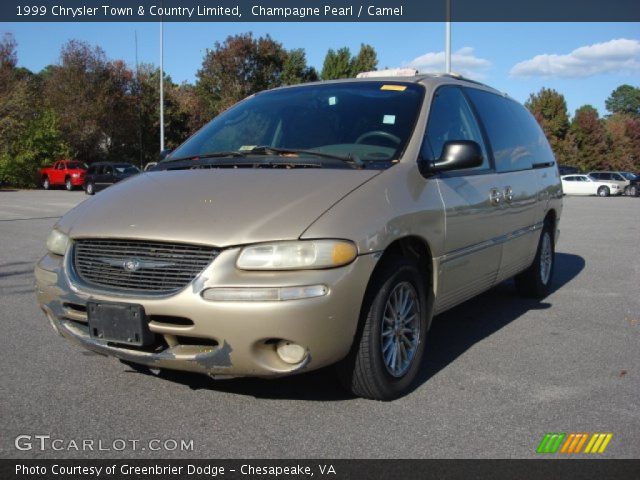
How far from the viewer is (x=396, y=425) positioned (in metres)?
3.26

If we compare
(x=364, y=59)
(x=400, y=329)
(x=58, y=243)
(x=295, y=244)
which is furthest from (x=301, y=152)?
(x=364, y=59)

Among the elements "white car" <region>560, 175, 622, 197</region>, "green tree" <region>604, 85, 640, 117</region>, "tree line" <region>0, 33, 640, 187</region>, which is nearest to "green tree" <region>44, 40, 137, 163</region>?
"tree line" <region>0, 33, 640, 187</region>

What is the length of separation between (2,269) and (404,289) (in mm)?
6015

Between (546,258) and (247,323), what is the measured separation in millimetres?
4448

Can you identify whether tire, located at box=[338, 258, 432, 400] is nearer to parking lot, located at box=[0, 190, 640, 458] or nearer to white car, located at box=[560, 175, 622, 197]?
parking lot, located at box=[0, 190, 640, 458]

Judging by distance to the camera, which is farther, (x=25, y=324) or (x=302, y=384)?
(x=25, y=324)

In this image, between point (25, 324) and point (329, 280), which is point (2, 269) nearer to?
point (25, 324)

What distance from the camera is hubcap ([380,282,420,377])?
11.6 ft

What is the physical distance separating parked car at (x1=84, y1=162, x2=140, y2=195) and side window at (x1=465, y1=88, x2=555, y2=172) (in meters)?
25.0

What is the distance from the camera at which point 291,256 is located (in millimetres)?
3053

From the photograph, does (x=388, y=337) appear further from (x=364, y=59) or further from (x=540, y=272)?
(x=364, y=59)

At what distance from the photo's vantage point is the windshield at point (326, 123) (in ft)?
13.3

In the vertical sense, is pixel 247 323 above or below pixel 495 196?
below
